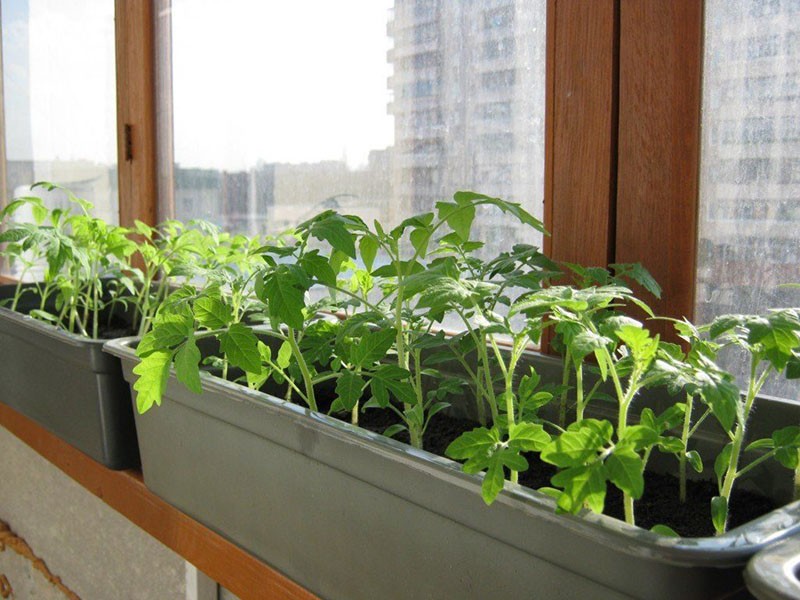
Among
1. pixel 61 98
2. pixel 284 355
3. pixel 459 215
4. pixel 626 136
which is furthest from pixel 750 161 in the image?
pixel 61 98

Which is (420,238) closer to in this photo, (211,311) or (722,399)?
(211,311)

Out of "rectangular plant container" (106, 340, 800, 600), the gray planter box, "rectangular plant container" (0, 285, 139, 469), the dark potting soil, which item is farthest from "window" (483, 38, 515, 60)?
the gray planter box

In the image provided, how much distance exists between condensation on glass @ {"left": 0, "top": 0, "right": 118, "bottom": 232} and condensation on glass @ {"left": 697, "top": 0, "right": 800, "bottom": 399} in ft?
4.73

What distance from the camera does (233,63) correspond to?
1537 millimetres

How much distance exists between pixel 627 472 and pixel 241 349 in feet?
1.22

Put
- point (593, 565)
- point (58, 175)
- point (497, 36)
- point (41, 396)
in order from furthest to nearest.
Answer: point (58, 175), point (41, 396), point (497, 36), point (593, 565)

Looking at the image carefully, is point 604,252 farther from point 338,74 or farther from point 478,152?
point 338,74

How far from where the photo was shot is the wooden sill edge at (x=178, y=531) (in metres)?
0.85

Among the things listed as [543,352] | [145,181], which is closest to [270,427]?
[543,352]

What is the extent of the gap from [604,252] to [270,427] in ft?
1.30

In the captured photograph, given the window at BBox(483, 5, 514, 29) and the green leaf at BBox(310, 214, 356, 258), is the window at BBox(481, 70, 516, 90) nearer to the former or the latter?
the window at BBox(483, 5, 514, 29)

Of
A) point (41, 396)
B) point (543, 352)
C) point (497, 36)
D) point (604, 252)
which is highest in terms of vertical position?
point (497, 36)

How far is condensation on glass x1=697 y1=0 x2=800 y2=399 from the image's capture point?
2.54ft

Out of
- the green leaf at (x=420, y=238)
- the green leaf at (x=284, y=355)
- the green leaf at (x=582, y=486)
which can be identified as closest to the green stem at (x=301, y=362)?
the green leaf at (x=284, y=355)
